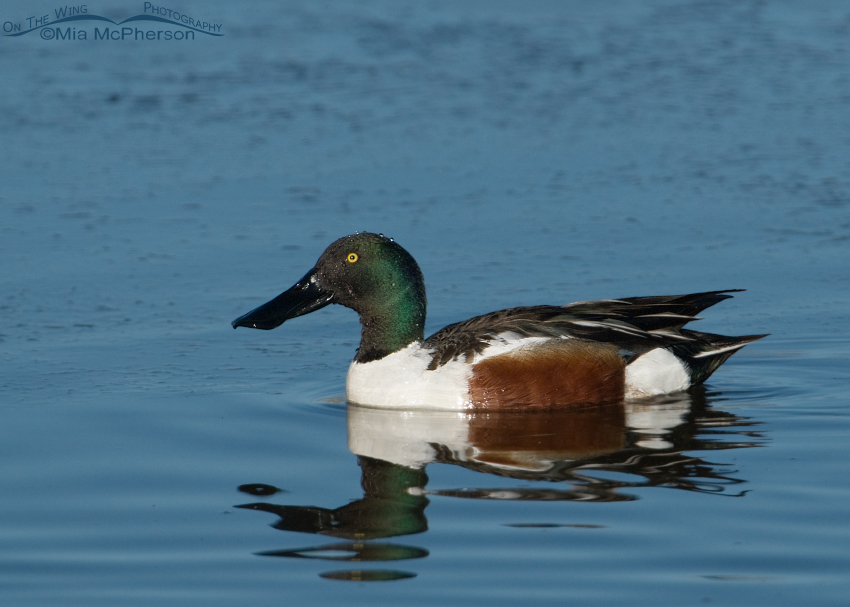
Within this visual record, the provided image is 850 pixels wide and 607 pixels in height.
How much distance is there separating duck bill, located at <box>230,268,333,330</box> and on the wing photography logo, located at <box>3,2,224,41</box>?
24.5 ft

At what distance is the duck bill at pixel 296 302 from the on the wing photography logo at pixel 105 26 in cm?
748

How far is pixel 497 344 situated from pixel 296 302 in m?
1.07

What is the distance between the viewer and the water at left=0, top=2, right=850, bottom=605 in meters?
4.14

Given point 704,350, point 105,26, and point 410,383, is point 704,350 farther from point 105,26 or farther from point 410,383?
point 105,26

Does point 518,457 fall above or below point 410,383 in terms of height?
below

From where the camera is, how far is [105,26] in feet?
43.4

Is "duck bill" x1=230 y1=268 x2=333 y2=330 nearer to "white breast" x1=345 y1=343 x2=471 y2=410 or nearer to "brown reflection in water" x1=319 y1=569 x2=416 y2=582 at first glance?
"white breast" x1=345 y1=343 x2=471 y2=410

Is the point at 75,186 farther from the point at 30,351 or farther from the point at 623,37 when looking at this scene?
the point at 623,37

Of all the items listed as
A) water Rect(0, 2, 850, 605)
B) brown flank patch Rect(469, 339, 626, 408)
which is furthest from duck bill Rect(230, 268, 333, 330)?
brown flank patch Rect(469, 339, 626, 408)

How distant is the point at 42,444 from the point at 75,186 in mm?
4393

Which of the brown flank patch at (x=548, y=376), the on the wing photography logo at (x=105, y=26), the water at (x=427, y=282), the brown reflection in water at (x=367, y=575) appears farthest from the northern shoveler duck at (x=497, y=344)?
the on the wing photography logo at (x=105, y=26)

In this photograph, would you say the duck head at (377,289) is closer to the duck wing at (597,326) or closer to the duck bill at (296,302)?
the duck bill at (296,302)

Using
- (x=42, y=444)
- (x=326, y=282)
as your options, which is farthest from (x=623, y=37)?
(x=42, y=444)

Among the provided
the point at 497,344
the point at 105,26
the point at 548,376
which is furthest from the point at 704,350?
→ the point at 105,26
